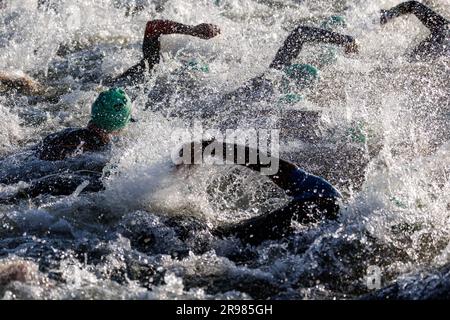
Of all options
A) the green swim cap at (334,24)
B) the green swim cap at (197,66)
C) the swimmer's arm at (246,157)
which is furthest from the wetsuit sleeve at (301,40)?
the swimmer's arm at (246,157)

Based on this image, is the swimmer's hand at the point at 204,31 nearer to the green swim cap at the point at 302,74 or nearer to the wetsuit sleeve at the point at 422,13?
the green swim cap at the point at 302,74

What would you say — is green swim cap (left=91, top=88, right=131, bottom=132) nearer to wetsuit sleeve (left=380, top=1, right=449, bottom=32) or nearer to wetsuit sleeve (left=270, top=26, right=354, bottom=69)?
wetsuit sleeve (left=270, top=26, right=354, bottom=69)

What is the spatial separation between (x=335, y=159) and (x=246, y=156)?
1158mm

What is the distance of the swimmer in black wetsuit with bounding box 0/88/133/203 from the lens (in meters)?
4.65

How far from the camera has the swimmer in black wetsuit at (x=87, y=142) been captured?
465 centimetres

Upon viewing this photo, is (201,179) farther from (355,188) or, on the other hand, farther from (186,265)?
(355,188)

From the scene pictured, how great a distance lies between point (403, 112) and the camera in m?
5.52

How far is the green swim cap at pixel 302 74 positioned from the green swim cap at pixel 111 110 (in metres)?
1.66

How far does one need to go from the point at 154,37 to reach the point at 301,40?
145 cm

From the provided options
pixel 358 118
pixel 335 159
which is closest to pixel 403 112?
pixel 358 118

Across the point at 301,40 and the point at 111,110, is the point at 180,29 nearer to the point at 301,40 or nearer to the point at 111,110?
the point at 301,40

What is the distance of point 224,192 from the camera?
183 inches

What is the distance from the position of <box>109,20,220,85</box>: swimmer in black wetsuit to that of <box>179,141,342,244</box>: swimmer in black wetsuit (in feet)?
7.53

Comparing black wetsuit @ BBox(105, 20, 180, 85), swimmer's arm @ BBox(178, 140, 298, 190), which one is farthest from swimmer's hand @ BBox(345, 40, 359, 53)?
swimmer's arm @ BBox(178, 140, 298, 190)
